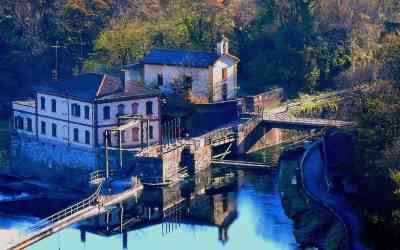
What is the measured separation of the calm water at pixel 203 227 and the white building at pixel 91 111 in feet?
18.3

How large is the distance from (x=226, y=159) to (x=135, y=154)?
27.1 ft

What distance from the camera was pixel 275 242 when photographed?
4772 centimetres

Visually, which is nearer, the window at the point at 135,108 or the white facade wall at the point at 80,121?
the white facade wall at the point at 80,121

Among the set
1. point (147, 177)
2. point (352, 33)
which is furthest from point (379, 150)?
point (352, 33)

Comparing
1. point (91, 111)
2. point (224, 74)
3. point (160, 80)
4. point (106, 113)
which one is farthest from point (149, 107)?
point (224, 74)

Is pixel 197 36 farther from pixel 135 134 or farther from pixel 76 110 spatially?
pixel 76 110

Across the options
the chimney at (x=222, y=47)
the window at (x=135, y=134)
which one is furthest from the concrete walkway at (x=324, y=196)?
the chimney at (x=222, y=47)

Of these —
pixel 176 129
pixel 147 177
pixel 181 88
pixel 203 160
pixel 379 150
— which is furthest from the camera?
pixel 181 88

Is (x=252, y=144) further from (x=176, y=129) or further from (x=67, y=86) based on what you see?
(x=67, y=86)

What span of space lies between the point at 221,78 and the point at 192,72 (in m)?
2.15

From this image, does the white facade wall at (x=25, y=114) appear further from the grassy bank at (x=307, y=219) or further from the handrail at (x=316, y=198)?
the handrail at (x=316, y=198)

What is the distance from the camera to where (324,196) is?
51.4 m

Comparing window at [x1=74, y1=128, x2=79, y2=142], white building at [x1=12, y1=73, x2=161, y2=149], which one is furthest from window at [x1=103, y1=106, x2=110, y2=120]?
window at [x1=74, y1=128, x2=79, y2=142]

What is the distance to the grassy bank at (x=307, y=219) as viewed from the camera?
4628cm
